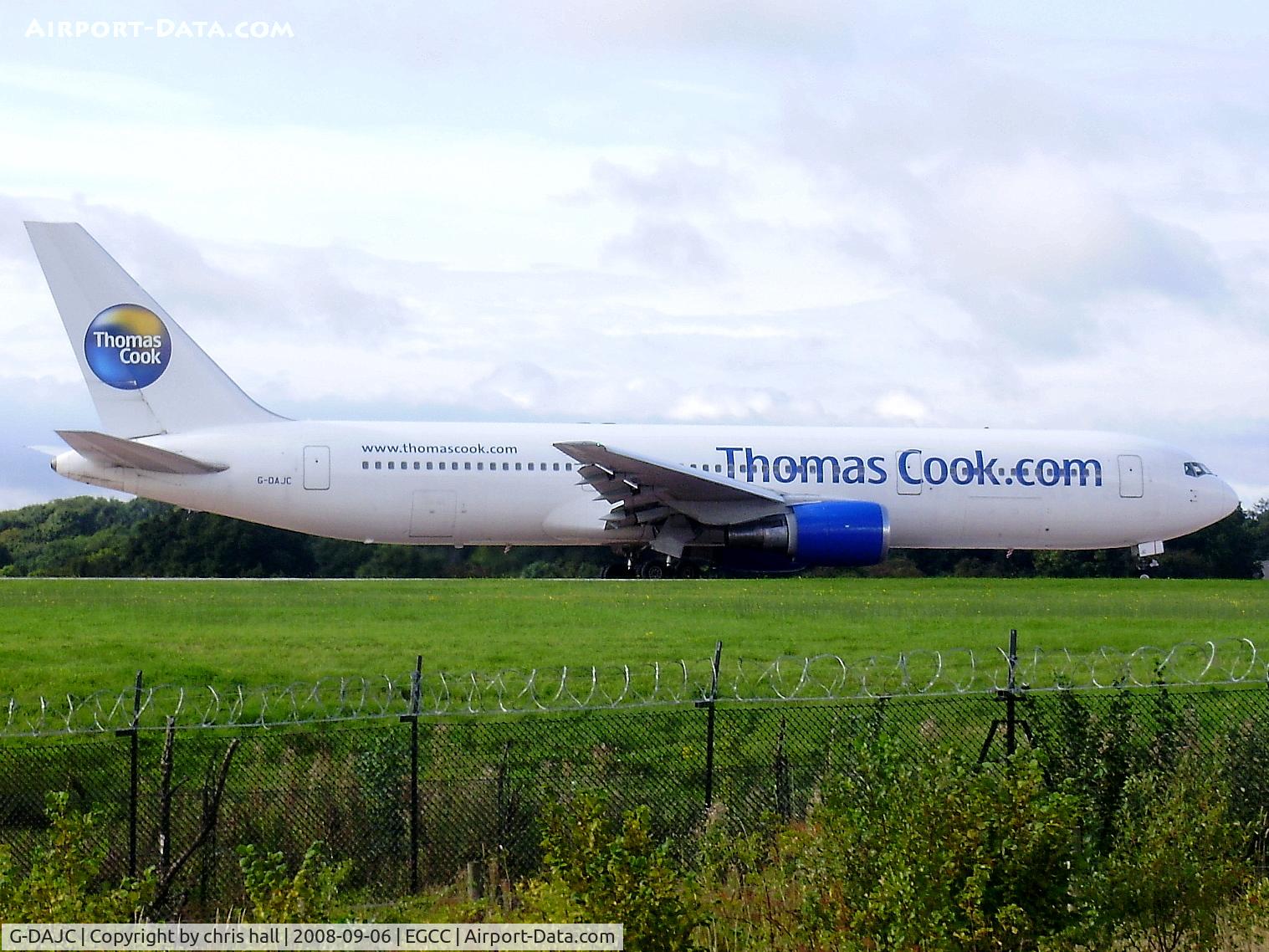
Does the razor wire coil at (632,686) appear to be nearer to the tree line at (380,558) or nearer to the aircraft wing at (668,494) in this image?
the aircraft wing at (668,494)

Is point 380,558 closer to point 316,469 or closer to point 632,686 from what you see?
point 316,469

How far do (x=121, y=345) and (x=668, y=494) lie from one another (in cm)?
1192

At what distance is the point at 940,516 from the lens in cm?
3216

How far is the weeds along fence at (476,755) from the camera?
35.3 feet

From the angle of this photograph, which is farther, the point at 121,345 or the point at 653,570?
the point at 653,570

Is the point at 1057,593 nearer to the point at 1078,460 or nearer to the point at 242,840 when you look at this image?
the point at 1078,460

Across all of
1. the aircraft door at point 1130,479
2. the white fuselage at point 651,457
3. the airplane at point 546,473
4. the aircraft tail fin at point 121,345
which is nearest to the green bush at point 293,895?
the airplane at point 546,473

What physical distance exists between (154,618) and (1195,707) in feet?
44.3

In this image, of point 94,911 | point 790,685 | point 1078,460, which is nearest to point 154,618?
point 790,685

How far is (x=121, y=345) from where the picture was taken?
30266 millimetres

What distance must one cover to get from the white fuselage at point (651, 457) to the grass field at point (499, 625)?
11.7 ft

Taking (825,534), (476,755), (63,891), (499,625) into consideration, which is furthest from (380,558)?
(63,891)

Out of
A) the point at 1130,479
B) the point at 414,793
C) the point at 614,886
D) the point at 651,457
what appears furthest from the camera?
the point at 1130,479

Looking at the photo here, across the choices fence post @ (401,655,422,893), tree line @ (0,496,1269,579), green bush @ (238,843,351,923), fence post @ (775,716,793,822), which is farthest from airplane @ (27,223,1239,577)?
green bush @ (238,843,351,923)
